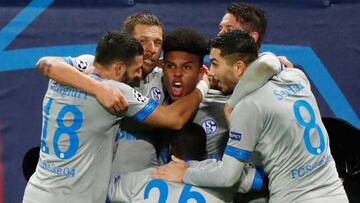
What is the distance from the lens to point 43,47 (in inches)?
163

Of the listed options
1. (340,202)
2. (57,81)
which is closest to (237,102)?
(340,202)

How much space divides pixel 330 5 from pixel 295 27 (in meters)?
0.24

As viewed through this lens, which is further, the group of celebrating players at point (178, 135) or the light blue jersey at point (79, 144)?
the light blue jersey at point (79, 144)

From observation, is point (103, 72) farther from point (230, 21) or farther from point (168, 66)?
point (230, 21)

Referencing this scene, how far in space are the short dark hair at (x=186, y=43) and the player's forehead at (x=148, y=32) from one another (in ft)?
0.14

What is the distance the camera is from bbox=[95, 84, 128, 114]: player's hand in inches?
109

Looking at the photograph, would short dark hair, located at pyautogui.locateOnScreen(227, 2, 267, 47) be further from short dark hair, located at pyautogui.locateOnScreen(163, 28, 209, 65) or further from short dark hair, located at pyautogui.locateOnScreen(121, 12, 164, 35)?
short dark hair, located at pyautogui.locateOnScreen(121, 12, 164, 35)

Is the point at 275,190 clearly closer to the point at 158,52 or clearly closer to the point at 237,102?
the point at 237,102

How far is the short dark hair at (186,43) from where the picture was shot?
3162mm

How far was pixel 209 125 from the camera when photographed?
319 cm

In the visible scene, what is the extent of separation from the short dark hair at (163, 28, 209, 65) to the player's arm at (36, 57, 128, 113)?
47cm

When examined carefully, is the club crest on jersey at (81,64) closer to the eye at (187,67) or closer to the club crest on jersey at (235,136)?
the eye at (187,67)

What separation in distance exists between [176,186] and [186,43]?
27.2 inches

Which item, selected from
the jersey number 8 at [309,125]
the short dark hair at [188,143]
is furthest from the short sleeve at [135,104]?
the jersey number 8 at [309,125]
